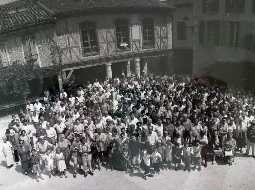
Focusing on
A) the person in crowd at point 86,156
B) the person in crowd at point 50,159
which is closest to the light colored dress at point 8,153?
the person in crowd at point 50,159

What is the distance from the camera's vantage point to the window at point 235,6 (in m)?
23.3

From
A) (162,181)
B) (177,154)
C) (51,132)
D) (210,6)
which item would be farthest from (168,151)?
(210,6)

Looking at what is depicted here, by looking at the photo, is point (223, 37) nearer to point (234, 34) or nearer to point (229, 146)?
point (234, 34)

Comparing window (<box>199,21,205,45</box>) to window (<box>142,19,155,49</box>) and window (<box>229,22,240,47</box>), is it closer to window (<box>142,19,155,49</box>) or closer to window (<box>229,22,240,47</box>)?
window (<box>229,22,240,47</box>)

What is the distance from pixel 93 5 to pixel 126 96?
28.0 ft

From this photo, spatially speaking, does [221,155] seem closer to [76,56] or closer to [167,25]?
[76,56]

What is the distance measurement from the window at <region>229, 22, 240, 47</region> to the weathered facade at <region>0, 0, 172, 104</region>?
5.85 meters

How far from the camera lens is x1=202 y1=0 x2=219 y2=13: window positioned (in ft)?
83.4

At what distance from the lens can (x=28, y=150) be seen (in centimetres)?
1403

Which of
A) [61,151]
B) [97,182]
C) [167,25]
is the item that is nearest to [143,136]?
[97,182]

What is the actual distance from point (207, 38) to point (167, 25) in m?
3.75

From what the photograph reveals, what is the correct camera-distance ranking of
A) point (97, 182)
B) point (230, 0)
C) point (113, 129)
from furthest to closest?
point (230, 0) < point (113, 129) < point (97, 182)

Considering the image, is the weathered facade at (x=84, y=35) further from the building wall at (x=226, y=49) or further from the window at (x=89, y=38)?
the building wall at (x=226, y=49)

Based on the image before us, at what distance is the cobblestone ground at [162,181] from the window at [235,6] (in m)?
13.1
